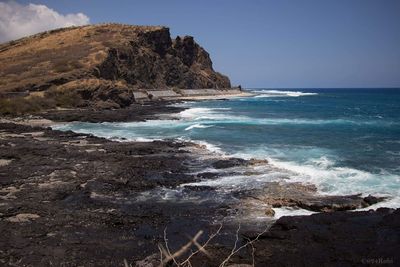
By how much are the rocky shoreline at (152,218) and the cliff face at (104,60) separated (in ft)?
132

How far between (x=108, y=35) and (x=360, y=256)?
89.2 m

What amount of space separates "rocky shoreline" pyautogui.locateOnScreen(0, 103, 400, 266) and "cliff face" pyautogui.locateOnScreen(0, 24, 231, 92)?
1579 inches

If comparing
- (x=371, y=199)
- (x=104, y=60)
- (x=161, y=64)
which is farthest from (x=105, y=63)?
(x=371, y=199)

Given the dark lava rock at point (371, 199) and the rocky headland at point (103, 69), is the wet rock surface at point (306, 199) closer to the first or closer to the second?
the dark lava rock at point (371, 199)

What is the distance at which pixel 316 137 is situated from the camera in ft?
103

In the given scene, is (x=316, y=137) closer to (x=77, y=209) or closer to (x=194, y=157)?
(x=194, y=157)

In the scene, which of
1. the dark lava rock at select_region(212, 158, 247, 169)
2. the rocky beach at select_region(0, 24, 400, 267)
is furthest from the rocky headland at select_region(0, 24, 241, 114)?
the dark lava rock at select_region(212, 158, 247, 169)

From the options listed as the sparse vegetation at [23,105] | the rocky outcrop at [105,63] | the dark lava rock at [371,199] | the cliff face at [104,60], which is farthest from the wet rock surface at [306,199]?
the cliff face at [104,60]

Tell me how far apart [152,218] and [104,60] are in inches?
2427

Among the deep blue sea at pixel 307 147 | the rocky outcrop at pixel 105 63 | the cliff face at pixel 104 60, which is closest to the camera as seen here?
the deep blue sea at pixel 307 147

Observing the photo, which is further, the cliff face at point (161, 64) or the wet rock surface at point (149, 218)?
the cliff face at point (161, 64)

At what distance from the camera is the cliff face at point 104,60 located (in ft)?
202

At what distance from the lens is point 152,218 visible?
12.5 m

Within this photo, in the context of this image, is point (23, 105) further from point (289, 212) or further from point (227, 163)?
point (289, 212)
